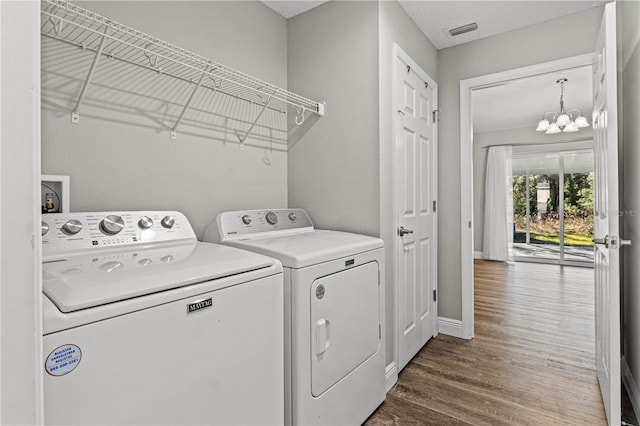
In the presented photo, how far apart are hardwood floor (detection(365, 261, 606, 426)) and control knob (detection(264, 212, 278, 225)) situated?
3.84ft

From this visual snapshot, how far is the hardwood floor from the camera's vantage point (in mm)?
1799

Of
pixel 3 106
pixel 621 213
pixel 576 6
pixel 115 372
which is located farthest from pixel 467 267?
pixel 3 106

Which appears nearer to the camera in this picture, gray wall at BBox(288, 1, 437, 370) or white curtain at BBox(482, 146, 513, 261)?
gray wall at BBox(288, 1, 437, 370)

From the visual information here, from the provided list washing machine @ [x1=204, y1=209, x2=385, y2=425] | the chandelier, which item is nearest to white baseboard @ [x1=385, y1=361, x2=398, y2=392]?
washing machine @ [x1=204, y1=209, x2=385, y2=425]

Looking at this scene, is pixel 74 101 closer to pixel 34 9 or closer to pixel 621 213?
pixel 34 9

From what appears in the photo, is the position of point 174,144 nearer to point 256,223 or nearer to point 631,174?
point 256,223

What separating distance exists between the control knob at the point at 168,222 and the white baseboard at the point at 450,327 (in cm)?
233

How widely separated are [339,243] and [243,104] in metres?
1.06

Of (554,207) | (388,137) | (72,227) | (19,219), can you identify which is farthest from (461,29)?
(554,207)

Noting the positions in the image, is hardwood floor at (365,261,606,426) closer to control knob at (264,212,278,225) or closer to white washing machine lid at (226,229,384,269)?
white washing machine lid at (226,229,384,269)

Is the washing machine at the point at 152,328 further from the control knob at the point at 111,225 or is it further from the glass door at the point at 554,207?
the glass door at the point at 554,207

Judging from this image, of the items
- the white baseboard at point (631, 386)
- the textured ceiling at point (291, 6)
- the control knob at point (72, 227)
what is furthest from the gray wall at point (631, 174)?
the control knob at point (72, 227)

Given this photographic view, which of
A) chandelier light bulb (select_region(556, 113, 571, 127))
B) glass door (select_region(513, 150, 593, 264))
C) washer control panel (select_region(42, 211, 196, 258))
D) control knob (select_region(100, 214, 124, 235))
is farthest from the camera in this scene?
glass door (select_region(513, 150, 593, 264))

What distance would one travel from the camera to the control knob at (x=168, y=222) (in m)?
1.50
